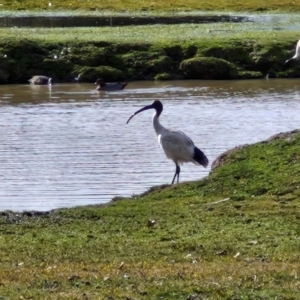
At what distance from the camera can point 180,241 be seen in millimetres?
10188

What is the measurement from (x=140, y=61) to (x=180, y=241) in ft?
74.7

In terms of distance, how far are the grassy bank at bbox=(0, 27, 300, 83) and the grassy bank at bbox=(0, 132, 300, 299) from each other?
56.2ft

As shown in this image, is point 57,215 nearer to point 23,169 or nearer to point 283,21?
point 23,169

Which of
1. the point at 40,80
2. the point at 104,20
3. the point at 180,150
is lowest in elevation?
the point at 104,20

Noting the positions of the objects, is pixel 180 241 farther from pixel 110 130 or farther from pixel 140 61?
pixel 140 61

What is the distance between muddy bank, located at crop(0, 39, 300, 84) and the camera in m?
32.1

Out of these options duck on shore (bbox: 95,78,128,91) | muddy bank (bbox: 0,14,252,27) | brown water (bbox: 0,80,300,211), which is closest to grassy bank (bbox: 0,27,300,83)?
brown water (bbox: 0,80,300,211)

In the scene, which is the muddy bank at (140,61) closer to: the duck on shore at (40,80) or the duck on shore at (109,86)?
the duck on shore at (40,80)

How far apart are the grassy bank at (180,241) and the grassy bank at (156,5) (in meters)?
42.8

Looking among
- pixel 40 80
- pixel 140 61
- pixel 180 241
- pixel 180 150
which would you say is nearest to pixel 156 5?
pixel 140 61

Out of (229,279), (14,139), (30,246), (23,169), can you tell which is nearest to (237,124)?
(14,139)

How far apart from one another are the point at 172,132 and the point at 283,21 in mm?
32658

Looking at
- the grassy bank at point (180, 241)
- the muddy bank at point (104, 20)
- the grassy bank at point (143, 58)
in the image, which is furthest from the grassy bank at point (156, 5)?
the grassy bank at point (180, 241)

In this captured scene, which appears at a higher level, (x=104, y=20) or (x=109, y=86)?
(x=109, y=86)
